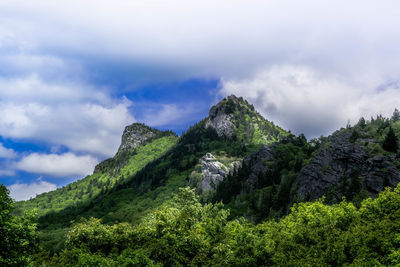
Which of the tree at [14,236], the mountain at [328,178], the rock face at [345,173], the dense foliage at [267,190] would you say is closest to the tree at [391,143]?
the mountain at [328,178]

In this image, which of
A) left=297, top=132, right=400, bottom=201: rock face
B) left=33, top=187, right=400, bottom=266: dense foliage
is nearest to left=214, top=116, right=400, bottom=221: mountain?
left=297, top=132, right=400, bottom=201: rock face

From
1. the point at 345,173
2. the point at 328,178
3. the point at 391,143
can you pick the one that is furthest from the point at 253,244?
the point at 391,143

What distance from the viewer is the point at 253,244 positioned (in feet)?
158

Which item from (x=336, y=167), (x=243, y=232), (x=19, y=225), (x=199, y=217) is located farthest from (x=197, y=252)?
(x=336, y=167)

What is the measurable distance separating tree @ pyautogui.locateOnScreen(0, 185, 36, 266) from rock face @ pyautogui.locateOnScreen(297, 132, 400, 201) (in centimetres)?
9761

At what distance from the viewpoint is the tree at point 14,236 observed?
32.5m

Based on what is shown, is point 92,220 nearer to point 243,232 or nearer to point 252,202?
point 243,232

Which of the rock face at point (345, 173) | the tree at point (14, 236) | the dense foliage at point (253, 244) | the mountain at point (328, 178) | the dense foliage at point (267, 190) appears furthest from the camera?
the dense foliage at point (267, 190)

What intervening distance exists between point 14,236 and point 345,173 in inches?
4420

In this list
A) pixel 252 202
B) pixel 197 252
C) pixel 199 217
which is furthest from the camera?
pixel 252 202

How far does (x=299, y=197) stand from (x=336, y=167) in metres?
20.2

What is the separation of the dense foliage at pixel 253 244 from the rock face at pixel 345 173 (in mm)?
44828

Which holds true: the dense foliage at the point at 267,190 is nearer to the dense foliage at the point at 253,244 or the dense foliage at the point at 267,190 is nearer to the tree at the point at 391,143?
the tree at the point at 391,143

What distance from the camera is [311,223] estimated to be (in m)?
56.1
